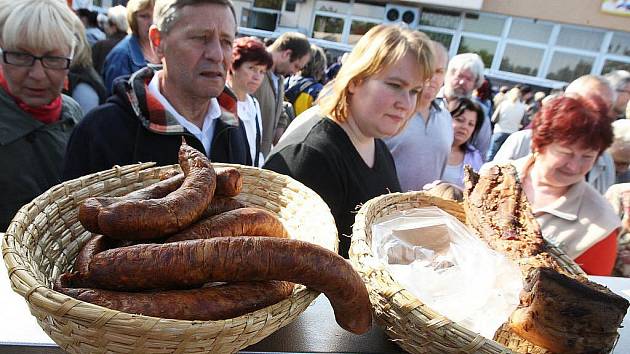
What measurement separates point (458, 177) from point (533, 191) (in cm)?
130

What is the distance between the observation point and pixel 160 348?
2.20ft

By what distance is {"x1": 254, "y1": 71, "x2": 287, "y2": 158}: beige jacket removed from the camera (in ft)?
13.2

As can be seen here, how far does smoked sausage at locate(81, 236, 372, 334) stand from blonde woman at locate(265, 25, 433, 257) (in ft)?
3.22

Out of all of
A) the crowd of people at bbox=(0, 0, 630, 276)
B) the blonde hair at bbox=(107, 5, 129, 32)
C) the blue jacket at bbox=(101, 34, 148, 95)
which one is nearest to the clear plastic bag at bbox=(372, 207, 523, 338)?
the crowd of people at bbox=(0, 0, 630, 276)

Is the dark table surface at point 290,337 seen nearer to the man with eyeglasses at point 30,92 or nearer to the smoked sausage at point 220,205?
the smoked sausage at point 220,205

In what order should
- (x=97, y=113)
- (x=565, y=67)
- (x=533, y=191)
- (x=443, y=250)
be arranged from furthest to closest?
(x=565, y=67) → (x=533, y=191) → (x=97, y=113) → (x=443, y=250)

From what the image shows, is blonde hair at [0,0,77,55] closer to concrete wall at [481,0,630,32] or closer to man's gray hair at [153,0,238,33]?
man's gray hair at [153,0,238,33]

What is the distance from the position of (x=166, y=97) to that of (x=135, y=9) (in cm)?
168

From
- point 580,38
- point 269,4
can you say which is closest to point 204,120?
point 269,4

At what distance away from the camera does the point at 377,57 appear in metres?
1.96

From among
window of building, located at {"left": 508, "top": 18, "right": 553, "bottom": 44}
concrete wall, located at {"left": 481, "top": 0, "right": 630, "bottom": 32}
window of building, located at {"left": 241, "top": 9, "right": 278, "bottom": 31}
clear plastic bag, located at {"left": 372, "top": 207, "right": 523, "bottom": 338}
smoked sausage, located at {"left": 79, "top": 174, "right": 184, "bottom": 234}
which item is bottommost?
clear plastic bag, located at {"left": 372, "top": 207, "right": 523, "bottom": 338}

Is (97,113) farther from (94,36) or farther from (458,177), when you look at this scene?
(94,36)

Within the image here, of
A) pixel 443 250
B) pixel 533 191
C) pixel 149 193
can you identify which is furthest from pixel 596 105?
pixel 149 193

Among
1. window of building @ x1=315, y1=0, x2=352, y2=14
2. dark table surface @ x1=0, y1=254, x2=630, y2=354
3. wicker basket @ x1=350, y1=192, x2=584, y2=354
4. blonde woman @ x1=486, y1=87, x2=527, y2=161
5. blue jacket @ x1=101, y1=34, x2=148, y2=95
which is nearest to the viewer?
wicker basket @ x1=350, y1=192, x2=584, y2=354
